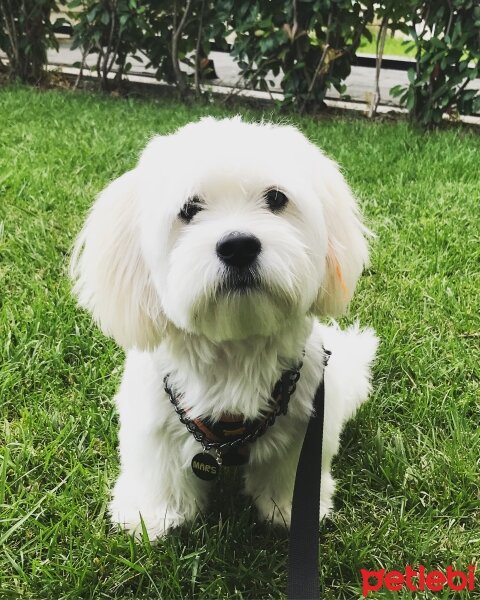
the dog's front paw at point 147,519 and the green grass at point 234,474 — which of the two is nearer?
the green grass at point 234,474

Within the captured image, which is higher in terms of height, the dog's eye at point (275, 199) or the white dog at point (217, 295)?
the dog's eye at point (275, 199)

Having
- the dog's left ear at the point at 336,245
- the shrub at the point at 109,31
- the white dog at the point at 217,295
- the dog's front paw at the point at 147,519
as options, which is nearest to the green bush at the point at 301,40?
the shrub at the point at 109,31

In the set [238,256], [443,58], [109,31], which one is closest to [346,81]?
[443,58]

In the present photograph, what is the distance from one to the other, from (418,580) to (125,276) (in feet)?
3.74

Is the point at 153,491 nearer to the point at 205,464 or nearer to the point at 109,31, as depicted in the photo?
the point at 205,464

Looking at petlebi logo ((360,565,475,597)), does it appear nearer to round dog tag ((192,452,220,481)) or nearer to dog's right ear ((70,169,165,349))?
round dog tag ((192,452,220,481))

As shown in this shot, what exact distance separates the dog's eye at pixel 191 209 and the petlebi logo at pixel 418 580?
1.07m

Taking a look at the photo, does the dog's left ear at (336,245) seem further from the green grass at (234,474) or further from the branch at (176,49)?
the branch at (176,49)

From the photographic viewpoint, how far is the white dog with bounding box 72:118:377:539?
1323 millimetres

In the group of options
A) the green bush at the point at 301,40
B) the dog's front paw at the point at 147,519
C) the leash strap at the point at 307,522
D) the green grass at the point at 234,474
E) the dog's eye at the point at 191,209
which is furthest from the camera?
the green bush at the point at 301,40

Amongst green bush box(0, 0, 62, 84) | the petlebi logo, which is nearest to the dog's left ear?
the petlebi logo

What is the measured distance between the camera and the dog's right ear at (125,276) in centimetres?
152

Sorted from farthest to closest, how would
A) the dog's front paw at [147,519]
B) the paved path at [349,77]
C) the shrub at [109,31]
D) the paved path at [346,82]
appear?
1. the paved path at [346,82]
2. the paved path at [349,77]
3. the shrub at [109,31]
4. the dog's front paw at [147,519]

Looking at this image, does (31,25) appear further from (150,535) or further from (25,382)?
(150,535)
